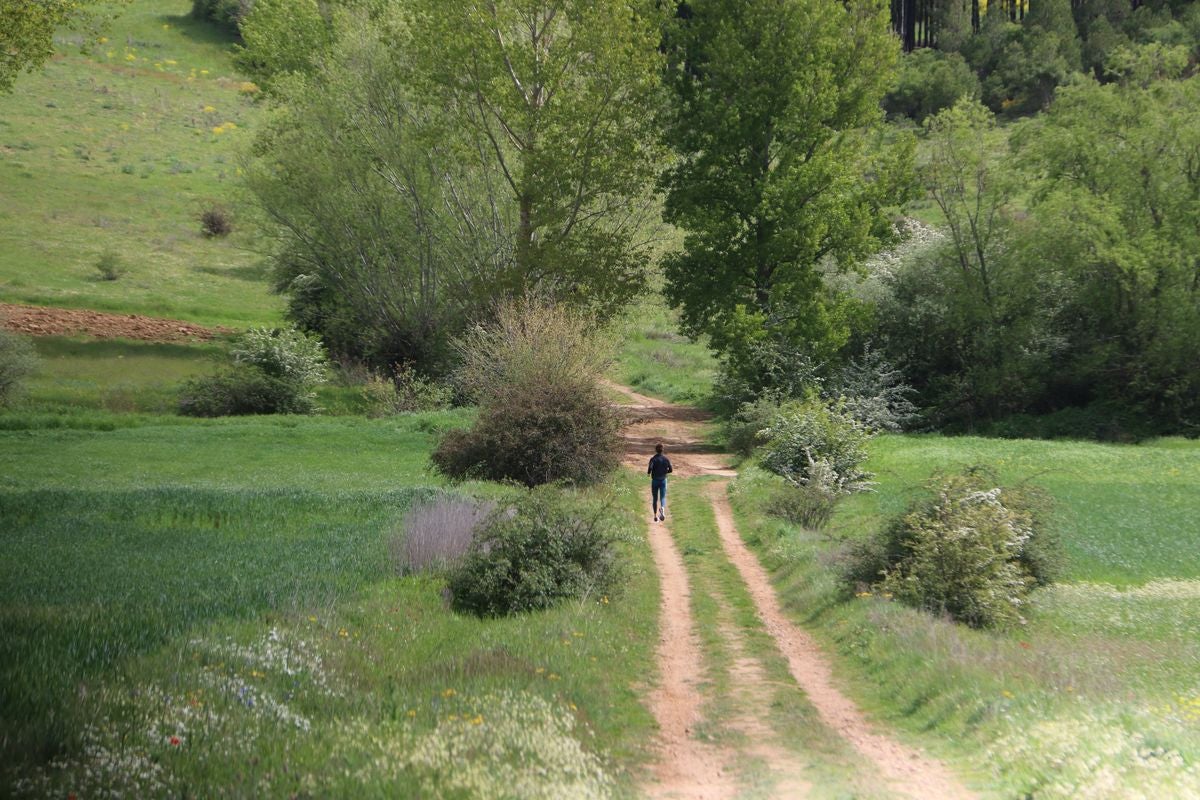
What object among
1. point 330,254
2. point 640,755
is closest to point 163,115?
point 330,254

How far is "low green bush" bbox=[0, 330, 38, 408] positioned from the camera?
38344 millimetres

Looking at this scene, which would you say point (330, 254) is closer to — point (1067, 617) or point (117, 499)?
point (117, 499)

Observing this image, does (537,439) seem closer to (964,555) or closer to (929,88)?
(964,555)

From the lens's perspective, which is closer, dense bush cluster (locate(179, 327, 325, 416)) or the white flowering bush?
dense bush cluster (locate(179, 327, 325, 416))

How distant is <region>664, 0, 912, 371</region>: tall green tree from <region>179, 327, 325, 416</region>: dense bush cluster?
48.3 ft

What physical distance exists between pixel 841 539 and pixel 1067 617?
4725 millimetres

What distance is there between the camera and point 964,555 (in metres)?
15.1

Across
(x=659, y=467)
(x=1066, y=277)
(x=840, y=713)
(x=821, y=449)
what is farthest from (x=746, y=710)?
(x=1066, y=277)

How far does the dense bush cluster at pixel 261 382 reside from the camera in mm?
40812

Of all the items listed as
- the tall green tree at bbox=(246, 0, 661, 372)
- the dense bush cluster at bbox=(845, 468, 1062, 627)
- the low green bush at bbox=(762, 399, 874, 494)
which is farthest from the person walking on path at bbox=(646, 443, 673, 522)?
the tall green tree at bbox=(246, 0, 661, 372)

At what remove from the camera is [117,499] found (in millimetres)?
21766

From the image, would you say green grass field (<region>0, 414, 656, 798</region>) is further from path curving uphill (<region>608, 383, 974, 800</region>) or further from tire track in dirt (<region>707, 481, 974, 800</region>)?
tire track in dirt (<region>707, 481, 974, 800</region>)

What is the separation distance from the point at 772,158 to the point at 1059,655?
28.4 metres

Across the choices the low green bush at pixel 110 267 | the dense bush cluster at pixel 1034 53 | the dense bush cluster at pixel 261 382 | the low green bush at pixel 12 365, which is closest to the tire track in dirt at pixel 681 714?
the dense bush cluster at pixel 261 382
